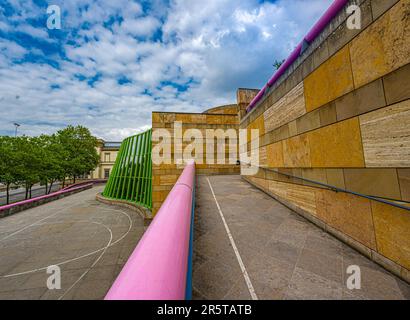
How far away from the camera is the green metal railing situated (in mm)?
17152

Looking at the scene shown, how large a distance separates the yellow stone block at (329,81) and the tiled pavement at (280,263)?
272 cm

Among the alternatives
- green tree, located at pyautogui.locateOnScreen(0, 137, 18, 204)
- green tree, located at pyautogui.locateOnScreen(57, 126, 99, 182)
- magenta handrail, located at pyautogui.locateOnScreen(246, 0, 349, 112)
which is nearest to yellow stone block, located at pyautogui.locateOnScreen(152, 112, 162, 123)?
magenta handrail, located at pyautogui.locateOnScreen(246, 0, 349, 112)

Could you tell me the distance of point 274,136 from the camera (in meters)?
5.71

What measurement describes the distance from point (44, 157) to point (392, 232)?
33571 mm

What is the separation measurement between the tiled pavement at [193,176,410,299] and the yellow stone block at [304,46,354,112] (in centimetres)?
272

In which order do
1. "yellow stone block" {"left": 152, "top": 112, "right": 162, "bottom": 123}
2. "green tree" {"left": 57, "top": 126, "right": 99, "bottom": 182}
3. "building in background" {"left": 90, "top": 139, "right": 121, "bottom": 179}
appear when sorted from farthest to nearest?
"building in background" {"left": 90, "top": 139, "right": 121, "bottom": 179}
"green tree" {"left": 57, "top": 126, "right": 99, "bottom": 182}
"yellow stone block" {"left": 152, "top": 112, "right": 162, "bottom": 123}

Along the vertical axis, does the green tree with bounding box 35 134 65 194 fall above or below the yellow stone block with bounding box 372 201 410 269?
above

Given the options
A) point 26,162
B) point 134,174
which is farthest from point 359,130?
point 26,162

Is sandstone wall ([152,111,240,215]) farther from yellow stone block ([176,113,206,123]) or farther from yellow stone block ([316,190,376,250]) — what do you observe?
yellow stone block ([316,190,376,250])

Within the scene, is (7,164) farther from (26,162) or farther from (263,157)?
(263,157)

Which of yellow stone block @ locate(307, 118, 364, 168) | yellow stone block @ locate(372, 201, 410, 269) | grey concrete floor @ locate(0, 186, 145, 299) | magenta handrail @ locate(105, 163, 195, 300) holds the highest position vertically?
yellow stone block @ locate(307, 118, 364, 168)

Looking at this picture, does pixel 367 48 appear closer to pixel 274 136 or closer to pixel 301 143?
pixel 301 143

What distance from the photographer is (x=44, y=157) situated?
Result: 24.4 meters

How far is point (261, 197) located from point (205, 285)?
442 centimetres
